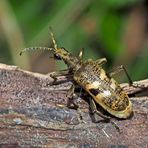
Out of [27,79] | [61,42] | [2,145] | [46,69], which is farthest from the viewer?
[46,69]

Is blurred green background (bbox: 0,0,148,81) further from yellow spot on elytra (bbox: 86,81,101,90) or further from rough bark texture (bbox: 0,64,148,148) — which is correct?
rough bark texture (bbox: 0,64,148,148)

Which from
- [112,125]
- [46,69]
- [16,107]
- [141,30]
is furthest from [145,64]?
[16,107]

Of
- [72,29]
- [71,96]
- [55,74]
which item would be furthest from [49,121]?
[72,29]

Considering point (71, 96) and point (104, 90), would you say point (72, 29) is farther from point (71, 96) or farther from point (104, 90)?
point (71, 96)

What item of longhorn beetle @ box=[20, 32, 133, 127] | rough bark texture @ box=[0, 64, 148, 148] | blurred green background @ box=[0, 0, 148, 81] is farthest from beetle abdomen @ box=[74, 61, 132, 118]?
blurred green background @ box=[0, 0, 148, 81]

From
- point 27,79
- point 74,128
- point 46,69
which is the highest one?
point 27,79

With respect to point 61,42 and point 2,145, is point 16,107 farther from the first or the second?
point 61,42

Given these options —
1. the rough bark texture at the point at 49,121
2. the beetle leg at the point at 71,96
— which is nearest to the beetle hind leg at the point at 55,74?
the rough bark texture at the point at 49,121
